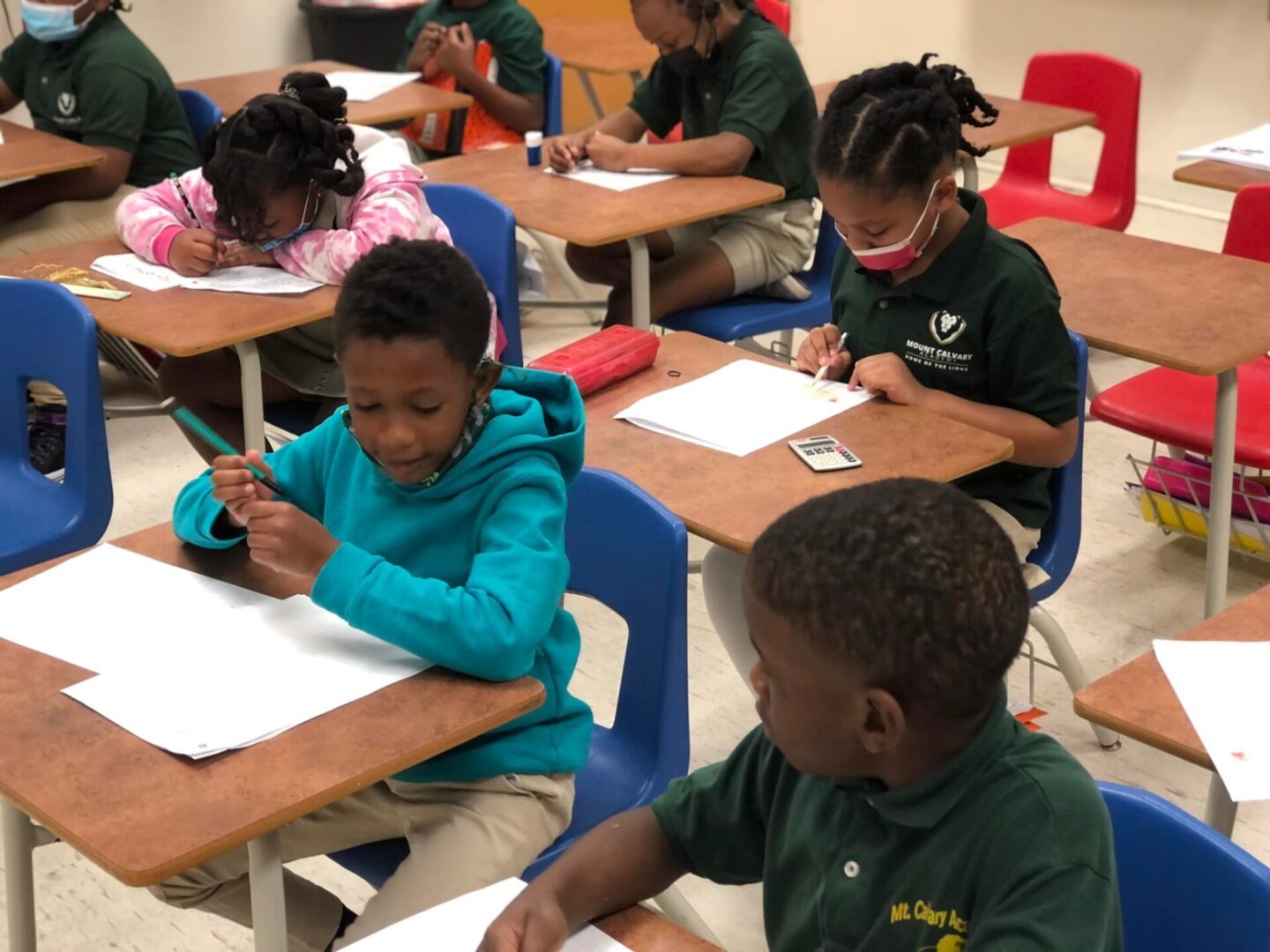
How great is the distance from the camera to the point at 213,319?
2682 millimetres

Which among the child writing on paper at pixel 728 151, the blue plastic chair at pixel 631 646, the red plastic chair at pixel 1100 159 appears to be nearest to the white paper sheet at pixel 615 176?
the child writing on paper at pixel 728 151

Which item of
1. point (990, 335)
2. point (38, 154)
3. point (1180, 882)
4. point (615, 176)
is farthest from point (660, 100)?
point (1180, 882)

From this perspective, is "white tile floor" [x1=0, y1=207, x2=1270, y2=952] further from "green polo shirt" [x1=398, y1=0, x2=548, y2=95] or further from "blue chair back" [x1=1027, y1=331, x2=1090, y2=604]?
"green polo shirt" [x1=398, y1=0, x2=548, y2=95]

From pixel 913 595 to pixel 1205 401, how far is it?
214 centimetres

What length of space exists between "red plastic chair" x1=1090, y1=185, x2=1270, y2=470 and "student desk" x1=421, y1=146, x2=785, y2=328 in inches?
35.1

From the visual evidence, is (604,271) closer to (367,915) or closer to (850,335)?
(850,335)

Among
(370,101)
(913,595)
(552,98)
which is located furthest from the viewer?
(552,98)

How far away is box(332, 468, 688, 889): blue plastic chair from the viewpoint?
173 cm

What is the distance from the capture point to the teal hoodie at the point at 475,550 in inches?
58.1

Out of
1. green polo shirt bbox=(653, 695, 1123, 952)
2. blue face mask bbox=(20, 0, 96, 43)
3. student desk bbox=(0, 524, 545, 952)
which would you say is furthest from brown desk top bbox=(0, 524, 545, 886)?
blue face mask bbox=(20, 0, 96, 43)

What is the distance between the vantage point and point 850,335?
8.03ft

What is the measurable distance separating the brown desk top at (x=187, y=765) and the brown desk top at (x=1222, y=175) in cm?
246

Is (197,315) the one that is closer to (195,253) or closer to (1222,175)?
(195,253)

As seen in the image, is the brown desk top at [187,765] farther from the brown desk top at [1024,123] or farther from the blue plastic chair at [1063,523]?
the brown desk top at [1024,123]
